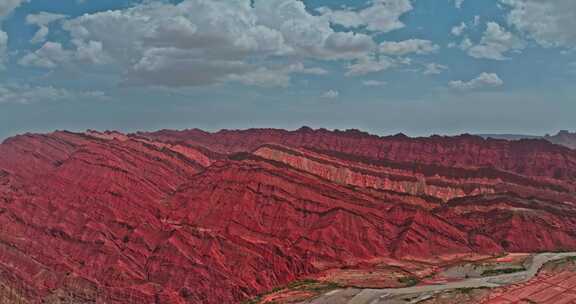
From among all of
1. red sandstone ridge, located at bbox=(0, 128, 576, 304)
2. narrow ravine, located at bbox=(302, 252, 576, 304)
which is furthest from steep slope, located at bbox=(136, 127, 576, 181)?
narrow ravine, located at bbox=(302, 252, 576, 304)

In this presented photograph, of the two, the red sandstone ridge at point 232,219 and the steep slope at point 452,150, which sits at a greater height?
the steep slope at point 452,150

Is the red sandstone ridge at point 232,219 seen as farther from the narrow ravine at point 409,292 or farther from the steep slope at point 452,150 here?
the narrow ravine at point 409,292

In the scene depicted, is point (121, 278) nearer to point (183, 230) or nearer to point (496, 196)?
point (183, 230)

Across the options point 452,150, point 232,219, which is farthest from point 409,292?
point 452,150

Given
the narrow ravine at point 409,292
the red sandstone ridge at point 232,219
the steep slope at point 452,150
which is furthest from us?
the steep slope at point 452,150

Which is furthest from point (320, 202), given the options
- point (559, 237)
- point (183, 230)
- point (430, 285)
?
point (559, 237)

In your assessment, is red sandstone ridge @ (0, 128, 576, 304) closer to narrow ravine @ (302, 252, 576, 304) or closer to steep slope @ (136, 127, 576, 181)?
steep slope @ (136, 127, 576, 181)

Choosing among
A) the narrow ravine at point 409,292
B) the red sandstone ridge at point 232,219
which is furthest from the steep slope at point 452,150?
the narrow ravine at point 409,292

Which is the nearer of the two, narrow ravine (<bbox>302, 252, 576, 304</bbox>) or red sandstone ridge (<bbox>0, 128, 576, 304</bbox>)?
narrow ravine (<bbox>302, 252, 576, 304</bbox>)

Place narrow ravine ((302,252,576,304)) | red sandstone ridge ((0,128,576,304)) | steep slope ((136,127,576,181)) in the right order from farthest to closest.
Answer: steep slope ((136,127,576,181))
red sandstone ridge ((0,128,576,304))
narrow ravine ((302,252,576,304))
